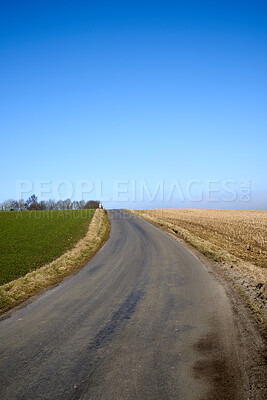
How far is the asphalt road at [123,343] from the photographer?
4652mm

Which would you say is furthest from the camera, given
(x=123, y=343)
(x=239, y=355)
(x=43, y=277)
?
(x=43, y=277)

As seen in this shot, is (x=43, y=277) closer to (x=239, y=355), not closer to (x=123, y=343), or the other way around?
(x=123, y=343)

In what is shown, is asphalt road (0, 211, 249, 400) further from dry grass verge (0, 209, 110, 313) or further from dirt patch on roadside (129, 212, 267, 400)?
dry grass verge (0, 209, 110, 313)

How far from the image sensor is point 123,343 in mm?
6184

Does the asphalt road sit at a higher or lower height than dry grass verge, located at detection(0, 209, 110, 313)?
higher

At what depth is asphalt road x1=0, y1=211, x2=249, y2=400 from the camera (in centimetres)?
465

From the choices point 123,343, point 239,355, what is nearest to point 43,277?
point 123,343

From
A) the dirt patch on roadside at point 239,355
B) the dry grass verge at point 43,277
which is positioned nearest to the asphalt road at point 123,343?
the dirt patch on roadside at point 239,355

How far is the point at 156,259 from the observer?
51.5 feet

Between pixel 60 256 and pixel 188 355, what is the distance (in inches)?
500

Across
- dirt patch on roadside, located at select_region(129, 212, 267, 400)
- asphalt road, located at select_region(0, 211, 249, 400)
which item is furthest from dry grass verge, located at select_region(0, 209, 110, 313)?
dirt patch on roadside, located at select_region(129, 212, 267, 400)

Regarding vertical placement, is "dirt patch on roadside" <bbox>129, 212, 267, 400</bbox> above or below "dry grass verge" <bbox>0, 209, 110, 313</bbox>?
above

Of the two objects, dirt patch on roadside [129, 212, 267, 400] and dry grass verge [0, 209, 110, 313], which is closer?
dirt patch on roadside [129, 212, 267, 400]

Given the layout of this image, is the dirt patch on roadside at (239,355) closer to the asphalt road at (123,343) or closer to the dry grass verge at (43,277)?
the asphalt road at (123,343)
